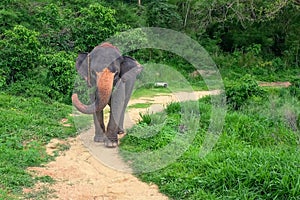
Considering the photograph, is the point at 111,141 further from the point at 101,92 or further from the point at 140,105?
the point at 140,105

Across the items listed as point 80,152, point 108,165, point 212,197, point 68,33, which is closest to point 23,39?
point 68,33

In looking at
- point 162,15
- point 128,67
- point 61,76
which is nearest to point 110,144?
point 128,67

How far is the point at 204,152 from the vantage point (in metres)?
5.98

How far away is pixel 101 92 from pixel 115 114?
0.65 meters

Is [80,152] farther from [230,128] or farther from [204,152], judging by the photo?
[230,128]

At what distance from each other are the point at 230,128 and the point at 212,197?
2.89m

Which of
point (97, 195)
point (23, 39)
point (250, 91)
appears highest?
point (23, 39)

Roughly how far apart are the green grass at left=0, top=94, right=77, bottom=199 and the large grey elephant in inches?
32.0

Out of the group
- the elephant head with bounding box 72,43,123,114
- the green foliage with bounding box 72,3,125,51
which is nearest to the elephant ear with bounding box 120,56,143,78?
the elephant head with bounding box 72,43,123,114

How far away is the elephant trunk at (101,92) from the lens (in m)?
6.14

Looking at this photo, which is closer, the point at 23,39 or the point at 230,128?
the point at 230,128

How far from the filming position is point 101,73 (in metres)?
6.22

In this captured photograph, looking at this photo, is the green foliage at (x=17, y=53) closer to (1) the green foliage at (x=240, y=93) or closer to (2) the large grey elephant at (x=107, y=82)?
(2) the large grey elephant at (x=107, y=82)

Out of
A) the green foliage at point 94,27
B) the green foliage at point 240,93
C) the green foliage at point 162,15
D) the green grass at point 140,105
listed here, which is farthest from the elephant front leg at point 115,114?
the green foliage at point 162,15
